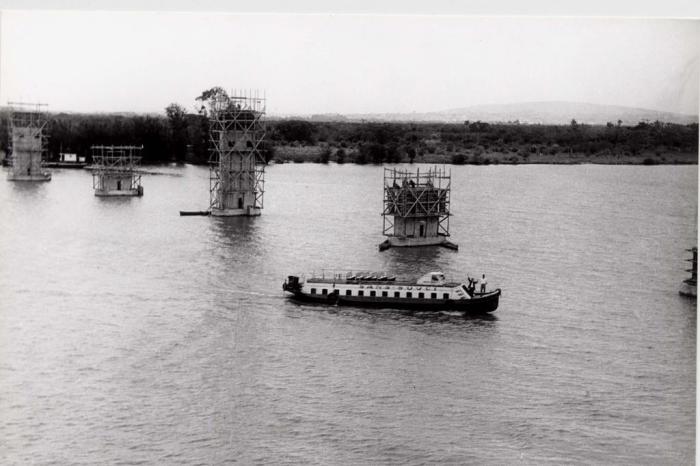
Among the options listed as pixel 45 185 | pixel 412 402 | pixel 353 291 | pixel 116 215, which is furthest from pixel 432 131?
pixel 45 185

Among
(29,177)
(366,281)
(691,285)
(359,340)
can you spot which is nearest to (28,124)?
(29,177)

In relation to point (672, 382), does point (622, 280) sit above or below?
above

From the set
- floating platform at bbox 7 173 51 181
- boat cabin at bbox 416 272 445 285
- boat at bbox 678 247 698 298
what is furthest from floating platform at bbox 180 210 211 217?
boat at bbox 678 247 698 298

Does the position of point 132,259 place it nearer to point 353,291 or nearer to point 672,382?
point 353,291

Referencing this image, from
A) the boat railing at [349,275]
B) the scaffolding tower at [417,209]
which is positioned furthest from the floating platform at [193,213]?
the boat railing at [349,275]

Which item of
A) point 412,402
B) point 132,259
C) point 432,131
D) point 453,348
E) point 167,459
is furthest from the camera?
point 132,259

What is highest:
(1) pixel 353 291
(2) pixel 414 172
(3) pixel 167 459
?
(2) pixel 414 172

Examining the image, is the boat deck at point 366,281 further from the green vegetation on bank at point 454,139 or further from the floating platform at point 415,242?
the green vegetation on bank at point 454,139

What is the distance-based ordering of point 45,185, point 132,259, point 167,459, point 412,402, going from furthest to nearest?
point 45,185 → point 132,259 → point 412,402 → point 167,459
